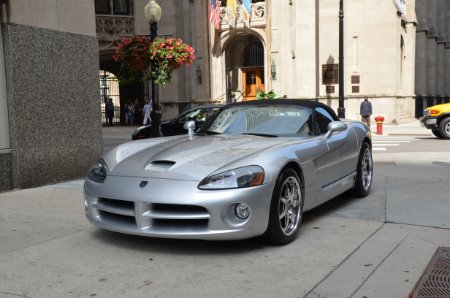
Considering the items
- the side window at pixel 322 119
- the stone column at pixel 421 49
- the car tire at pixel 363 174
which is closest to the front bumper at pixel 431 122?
the car tire at pixel 363 174

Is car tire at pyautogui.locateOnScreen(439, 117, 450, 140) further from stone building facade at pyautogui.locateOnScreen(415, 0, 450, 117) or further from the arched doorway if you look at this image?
stone building facade at pyautogui.locateOnScreen(415, 0, 450, 117)

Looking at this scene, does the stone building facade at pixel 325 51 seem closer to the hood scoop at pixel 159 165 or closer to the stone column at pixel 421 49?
the stone column at pixel 421 49

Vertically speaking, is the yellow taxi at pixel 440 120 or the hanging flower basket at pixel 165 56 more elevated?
the hanging flower basket at pixel 165 56

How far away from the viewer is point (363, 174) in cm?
700

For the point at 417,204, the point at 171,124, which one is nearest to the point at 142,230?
the point at 417,204

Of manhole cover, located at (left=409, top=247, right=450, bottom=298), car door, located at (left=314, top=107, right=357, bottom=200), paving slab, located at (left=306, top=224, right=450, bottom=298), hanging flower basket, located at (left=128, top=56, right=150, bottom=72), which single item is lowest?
manhole cover, located at (left=409, top=247, right=450, bottom=298)

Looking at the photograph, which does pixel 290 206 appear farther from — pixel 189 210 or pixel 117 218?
pixel 117 218

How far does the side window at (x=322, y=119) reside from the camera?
19.7 ft

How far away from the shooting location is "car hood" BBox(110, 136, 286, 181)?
14.8 ft

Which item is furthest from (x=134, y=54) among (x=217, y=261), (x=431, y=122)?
(x=431, y=122)

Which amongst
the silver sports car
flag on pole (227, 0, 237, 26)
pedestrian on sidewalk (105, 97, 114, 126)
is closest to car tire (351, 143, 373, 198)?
the silver sports car

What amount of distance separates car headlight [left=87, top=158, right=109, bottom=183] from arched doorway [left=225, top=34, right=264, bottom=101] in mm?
25565

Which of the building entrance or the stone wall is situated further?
the building entrance

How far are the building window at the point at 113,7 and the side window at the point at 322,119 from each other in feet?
83.1
